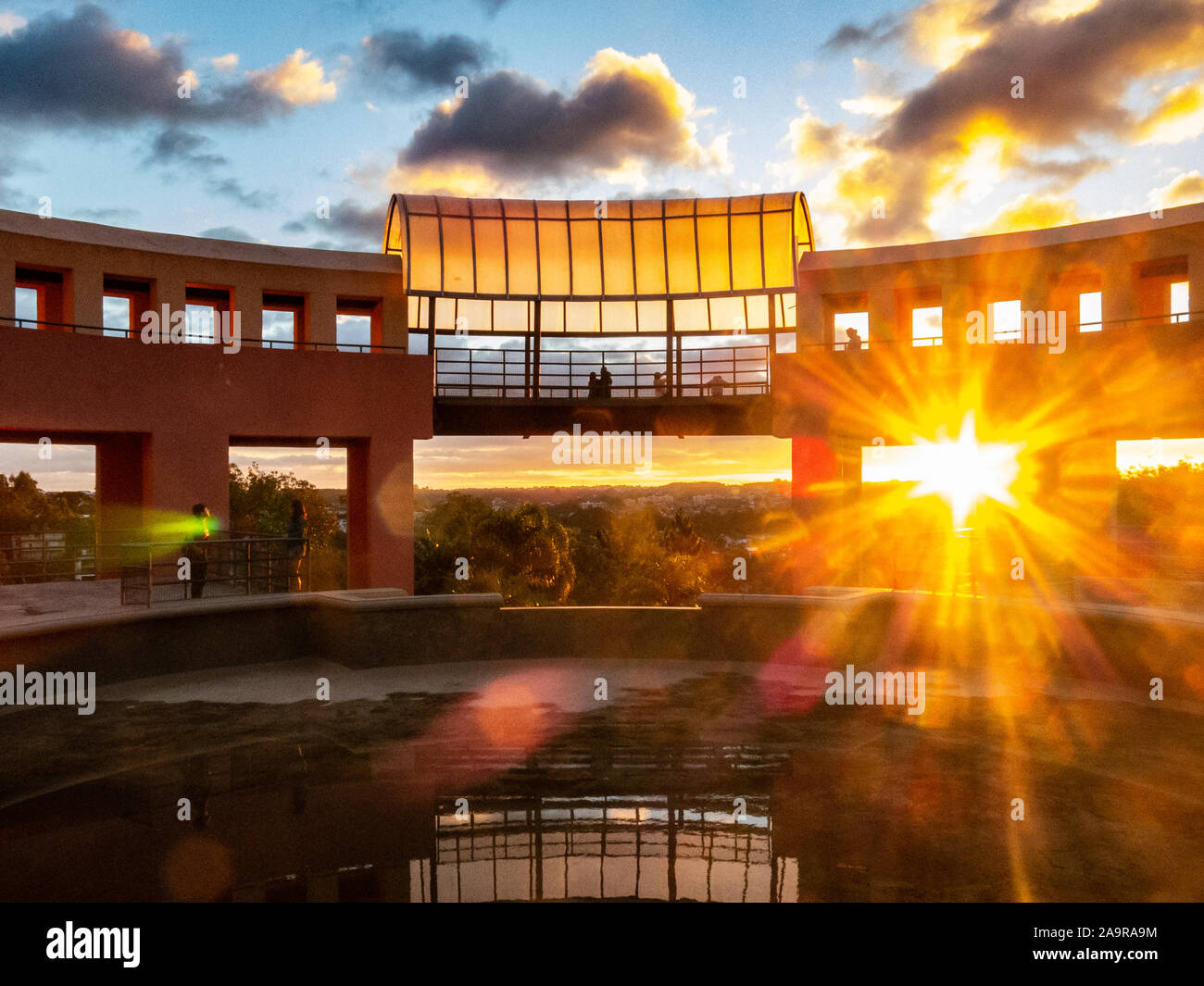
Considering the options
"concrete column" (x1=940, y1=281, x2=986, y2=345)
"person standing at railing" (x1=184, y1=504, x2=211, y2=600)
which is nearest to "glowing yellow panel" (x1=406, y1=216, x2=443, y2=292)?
"person standing at railing" (x1=184, y1=504, x2=211, y2=600)

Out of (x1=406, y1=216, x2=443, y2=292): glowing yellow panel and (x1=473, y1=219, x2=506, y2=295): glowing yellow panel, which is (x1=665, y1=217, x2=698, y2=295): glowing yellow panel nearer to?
(x1=473, y1=219, x2=506, y2=295): glowing yellow panel

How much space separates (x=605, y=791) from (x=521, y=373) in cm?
1821

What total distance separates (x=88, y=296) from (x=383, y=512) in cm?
837

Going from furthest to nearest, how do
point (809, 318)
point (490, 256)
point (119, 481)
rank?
point (490, 256) < point (809, 318) < point (119, 481)

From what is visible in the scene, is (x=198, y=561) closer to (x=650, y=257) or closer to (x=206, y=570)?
(x=206, y=570)

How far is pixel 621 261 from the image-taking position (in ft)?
88.8

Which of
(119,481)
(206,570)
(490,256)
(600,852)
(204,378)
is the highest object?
(490,256)

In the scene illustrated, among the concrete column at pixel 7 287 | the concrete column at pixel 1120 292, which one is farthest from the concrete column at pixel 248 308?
the concrete column at pixel 1120 292

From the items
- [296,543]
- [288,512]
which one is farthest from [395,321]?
[288,512]

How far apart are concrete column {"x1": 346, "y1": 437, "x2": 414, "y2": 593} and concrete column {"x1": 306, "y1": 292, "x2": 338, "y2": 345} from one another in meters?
2.98

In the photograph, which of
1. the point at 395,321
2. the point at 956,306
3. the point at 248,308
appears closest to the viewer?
the point at 248,308

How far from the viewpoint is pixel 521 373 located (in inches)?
978

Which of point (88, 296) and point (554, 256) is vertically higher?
point (554, 256)
